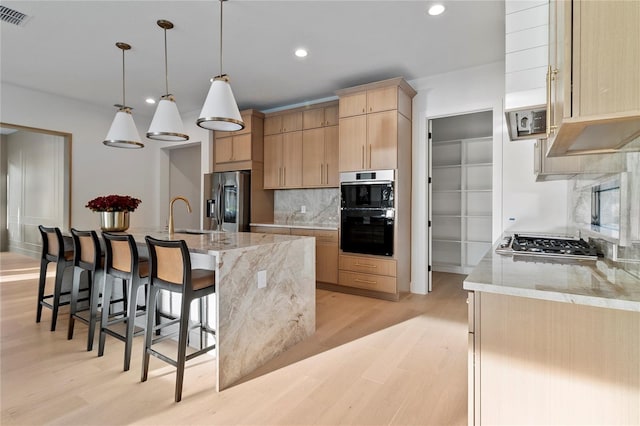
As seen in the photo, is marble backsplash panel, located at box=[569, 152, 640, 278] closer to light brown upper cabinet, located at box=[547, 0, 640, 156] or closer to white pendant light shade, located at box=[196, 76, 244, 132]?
light brown upper cabinet, located at box=[547, 0, 640, 156]

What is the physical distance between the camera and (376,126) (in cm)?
392

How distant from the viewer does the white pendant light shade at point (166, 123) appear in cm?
291

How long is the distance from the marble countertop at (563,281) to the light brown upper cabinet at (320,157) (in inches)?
126

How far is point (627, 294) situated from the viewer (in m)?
0.97

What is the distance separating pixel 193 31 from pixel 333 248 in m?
2.93

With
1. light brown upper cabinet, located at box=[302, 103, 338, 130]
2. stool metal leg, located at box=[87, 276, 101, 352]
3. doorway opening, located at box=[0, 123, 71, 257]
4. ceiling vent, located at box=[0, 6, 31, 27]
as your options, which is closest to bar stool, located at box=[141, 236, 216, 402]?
stool metal leg, located at box=[87, 276, 101, 352]

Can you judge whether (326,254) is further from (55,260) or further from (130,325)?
(55,260)

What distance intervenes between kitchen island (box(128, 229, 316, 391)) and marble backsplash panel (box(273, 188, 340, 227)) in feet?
7.09

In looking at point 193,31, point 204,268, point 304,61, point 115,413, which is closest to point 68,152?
point 193,31

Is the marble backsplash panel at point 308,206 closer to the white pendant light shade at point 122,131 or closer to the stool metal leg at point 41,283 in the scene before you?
the white pendant light shade at point 122,131

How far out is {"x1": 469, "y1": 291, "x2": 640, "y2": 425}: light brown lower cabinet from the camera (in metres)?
1.01

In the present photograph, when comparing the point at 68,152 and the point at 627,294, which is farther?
the point at 68,152

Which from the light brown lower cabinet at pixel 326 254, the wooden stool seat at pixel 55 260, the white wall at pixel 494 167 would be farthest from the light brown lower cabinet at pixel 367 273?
the wooden stool seat at pixel 55 260

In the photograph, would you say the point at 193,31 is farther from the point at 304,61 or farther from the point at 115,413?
the point at 115,413
